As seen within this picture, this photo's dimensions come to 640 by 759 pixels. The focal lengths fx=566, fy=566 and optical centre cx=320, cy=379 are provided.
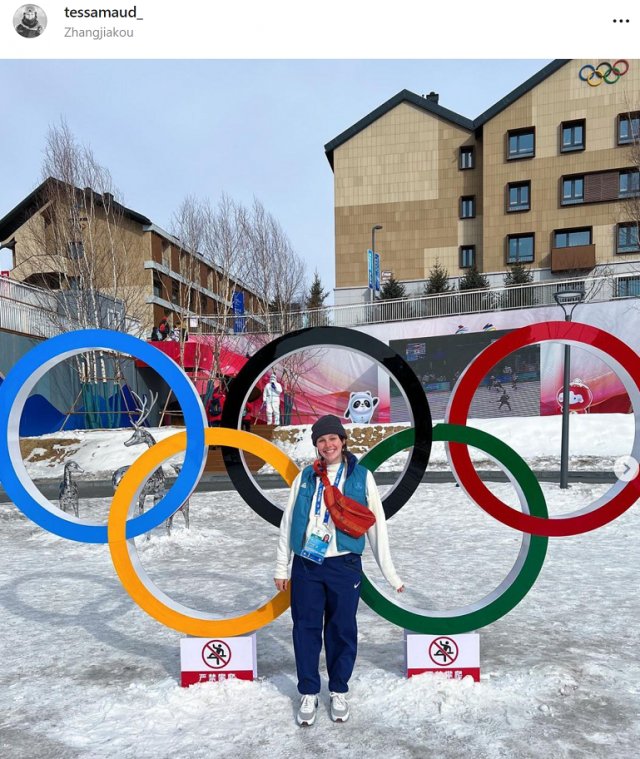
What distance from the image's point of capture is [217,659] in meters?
4.12

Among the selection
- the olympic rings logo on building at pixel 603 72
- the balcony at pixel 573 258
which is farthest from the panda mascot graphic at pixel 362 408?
the olympic rings logo on building at pixel 603 72

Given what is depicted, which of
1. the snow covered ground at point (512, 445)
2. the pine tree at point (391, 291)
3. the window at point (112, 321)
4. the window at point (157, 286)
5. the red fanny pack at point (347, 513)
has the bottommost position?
the snow covered ground at point (512, 445)

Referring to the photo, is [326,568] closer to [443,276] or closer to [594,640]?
[594,640]

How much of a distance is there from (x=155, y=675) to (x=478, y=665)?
7.85 feet

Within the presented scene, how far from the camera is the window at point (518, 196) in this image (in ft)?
106

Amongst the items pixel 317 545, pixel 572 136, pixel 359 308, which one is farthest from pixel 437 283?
pixel 317 545

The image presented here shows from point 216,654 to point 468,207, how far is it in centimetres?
3357

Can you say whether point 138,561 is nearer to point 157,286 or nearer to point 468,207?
point 468,207

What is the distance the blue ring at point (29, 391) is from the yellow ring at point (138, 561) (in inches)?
4.3

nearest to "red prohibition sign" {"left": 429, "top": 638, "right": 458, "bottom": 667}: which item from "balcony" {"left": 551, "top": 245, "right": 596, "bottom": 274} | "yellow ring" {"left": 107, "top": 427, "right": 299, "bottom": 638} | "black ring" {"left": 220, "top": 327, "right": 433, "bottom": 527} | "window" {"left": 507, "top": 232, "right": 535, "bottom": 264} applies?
"black ring" {"left": 220, "top": 327, "right": 433, "bottom": 527}

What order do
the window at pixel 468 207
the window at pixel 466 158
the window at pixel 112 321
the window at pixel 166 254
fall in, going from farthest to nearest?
the window at pixel 166 254
the window at pixel 468 207
the window at pixel 466 158
the window at pixel 112 321

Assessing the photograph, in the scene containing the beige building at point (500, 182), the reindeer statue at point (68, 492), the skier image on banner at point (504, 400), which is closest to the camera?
the reindeer statue at point (68, 492)

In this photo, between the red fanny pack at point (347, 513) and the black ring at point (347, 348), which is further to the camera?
the black ring at point (347, 348)
